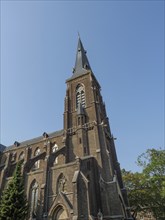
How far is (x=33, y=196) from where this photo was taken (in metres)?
24.4

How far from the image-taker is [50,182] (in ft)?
78.3

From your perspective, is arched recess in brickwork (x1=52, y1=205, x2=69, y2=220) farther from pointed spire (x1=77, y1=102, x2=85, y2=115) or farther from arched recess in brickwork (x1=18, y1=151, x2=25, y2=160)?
arched recess in brickwork (x1=18, y1=151, x2=25, y2=160)

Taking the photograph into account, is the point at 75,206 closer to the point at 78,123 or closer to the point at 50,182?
the point at 50,182

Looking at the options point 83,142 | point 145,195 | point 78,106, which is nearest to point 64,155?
point 83,142

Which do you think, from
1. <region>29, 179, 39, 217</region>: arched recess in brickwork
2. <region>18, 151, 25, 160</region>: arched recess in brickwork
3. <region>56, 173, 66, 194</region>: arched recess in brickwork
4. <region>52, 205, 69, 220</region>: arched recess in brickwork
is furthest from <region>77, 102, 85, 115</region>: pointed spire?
<region>18, 151, 25, 160</region>: arched recess in brickwork

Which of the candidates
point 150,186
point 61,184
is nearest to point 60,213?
point 61,184

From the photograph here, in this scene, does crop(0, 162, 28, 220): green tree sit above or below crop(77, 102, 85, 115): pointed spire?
below

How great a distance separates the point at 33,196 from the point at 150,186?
1767cm

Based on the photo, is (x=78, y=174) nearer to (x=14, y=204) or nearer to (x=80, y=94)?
(x=14, y=204)

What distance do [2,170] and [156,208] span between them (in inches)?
1026

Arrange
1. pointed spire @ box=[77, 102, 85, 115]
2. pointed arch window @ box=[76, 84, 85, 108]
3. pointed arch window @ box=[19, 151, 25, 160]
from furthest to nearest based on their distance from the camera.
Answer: pointed arch window @ box=[19, 151, 25, 160] < pointed arch window @ box=[76, 84, 85, 108] < pointed spire @ box=[77, 102, 85, 115]

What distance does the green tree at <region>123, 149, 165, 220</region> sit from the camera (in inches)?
970

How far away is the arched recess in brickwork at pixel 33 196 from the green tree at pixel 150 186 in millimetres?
15747

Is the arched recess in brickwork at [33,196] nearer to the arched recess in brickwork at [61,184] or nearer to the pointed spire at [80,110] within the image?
the arched recess in brickwork at [61,184]
